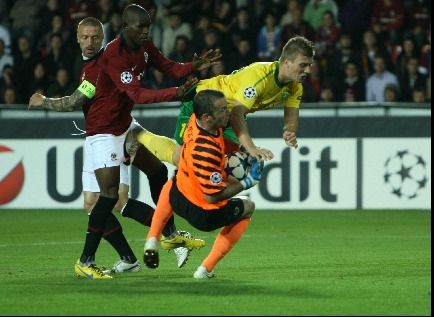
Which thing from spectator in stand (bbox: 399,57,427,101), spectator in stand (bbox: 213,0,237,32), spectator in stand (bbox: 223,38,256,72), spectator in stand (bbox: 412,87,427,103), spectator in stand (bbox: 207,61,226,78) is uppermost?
spectator in stand (bbox: 213,0,237,32)

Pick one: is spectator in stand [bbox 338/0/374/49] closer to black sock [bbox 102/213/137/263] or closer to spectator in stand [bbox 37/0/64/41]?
spectator in stand [bbox 37/0/64/41]

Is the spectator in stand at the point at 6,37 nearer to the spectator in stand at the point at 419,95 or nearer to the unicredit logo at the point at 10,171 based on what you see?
the unicredit logo at the point at 10,171

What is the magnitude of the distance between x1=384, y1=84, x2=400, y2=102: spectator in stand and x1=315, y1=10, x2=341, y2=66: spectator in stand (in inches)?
59.8

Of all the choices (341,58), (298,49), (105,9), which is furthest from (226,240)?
(105,9)

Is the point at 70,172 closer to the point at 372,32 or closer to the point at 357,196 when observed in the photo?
the point at 357,196

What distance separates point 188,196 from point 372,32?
9998 mm

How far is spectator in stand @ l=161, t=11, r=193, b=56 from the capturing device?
1933cm

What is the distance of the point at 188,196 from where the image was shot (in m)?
9.23

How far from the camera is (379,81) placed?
17969 millimetres

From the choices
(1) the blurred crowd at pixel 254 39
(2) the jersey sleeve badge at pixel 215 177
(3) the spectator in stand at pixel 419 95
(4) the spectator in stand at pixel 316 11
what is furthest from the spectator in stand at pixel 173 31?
(2) the jersey sleeve badge at pixel 215 177

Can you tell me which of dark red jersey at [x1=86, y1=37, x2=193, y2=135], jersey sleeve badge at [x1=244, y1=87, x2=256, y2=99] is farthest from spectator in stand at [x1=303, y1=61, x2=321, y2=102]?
jersey sleeve badge at [x1=244, y1=87, x2=256, y2=99]

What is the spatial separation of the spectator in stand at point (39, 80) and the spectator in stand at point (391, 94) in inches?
206

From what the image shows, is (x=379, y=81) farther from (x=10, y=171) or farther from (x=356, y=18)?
(x=10, y=171)

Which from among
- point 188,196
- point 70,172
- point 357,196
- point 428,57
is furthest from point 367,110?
point 188,196
